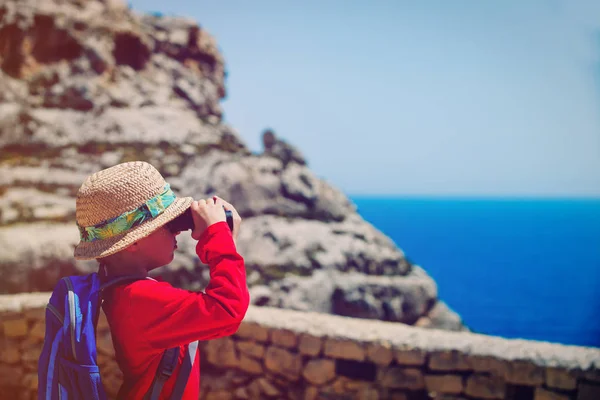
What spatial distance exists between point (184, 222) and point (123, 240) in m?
0.24

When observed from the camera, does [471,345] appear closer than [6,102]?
Yes

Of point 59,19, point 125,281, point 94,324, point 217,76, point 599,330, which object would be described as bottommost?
point 94,324

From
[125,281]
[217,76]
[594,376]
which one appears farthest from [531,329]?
[125,281]

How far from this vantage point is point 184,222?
179 cm

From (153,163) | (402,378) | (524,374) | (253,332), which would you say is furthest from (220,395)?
(153,163)

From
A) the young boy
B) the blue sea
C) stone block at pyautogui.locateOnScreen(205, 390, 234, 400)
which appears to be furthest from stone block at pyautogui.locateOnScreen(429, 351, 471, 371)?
the blue sea

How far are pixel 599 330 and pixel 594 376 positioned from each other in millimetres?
49148

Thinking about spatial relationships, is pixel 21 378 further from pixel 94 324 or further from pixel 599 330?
pixel 599 330

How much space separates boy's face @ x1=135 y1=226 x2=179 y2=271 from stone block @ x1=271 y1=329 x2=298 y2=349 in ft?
7.99

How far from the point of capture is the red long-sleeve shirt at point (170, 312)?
1560 millimetres

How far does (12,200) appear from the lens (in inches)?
410

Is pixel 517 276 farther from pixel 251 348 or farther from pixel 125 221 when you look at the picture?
pixel 125 221

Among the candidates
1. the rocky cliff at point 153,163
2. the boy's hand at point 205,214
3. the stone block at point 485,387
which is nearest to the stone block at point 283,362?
the stone block at point 485,387

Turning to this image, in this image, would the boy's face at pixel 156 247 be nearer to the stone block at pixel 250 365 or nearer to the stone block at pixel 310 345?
the stone block at pixel 310 345
